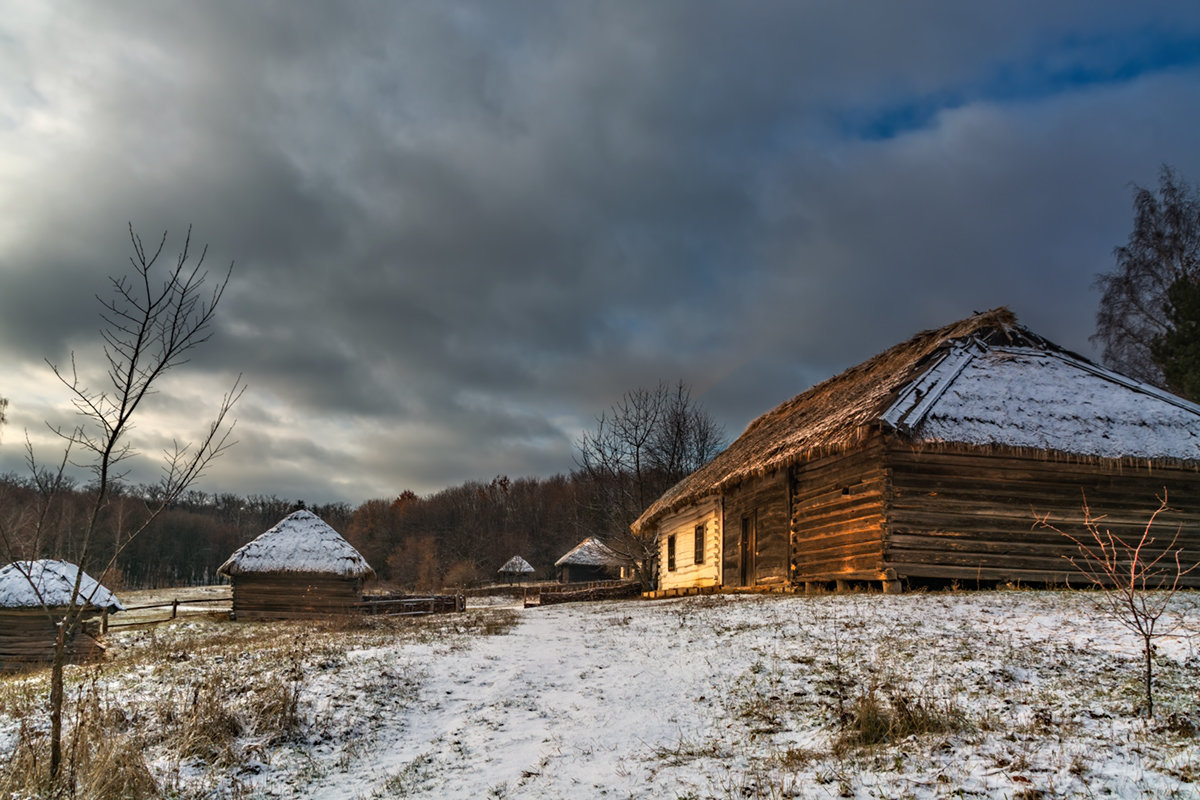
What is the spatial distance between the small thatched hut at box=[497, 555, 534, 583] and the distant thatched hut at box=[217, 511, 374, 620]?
102 ft

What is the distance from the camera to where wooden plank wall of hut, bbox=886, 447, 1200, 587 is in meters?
12.5

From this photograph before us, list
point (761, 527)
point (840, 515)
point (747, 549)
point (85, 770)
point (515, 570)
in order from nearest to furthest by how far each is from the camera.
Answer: point (85, 770) < point (840, 515) < point (761, 527) < point (747, 549) < point (515, 570)

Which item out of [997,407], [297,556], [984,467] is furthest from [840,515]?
[297,556]

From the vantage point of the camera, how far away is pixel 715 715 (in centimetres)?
607

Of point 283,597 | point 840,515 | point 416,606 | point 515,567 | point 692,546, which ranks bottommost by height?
point 515,567

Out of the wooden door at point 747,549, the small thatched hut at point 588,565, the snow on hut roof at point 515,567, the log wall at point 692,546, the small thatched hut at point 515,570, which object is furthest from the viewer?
the small thatched hut at point 515,570

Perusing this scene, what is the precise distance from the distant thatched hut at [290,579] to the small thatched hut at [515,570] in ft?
102

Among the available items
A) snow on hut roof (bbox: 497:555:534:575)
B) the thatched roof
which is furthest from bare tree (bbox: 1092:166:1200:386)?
snow on hut roof (bbox: 497:555:534:575)

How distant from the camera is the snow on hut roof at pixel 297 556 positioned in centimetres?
2528

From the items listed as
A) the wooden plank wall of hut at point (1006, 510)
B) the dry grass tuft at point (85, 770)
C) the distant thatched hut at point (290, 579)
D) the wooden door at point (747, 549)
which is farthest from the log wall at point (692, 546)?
the dry grass tuft at point (85, 770)

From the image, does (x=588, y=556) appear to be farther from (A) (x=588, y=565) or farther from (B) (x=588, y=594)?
(B) (x=588, y=594)

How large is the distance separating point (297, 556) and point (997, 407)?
75.0 feet

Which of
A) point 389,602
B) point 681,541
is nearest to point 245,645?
point 389,602

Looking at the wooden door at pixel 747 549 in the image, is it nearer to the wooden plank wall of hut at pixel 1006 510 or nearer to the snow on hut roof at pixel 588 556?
the wooden plank wall of hut at pixel 1006 510
